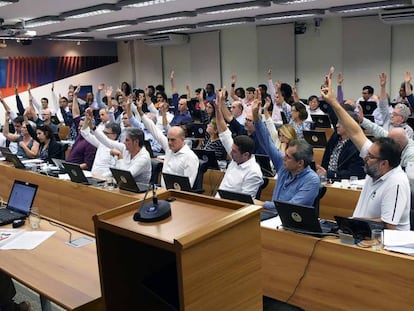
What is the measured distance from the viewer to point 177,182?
411 cm

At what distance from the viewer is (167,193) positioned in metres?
2.02

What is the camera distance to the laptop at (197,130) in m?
7.46

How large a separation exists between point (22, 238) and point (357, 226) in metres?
1.99

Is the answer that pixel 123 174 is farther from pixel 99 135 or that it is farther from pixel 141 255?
pixel 141 255

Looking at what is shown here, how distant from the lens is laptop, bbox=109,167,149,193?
4.23 meters

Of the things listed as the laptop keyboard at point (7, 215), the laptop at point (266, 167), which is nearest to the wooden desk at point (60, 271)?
the laptop keyboard at point (7, 215)

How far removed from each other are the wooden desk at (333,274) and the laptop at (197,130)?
440 centimetres

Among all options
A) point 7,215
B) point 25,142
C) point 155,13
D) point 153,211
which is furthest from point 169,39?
point 153,211

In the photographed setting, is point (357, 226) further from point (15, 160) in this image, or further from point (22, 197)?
point (15, 160)

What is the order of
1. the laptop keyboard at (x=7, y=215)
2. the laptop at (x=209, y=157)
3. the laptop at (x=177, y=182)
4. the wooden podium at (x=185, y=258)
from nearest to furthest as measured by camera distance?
the wooden podium at (x=185, y=258), the laptop keyboard at (x=7, y=215), the laptop at (x=177, y=182), the laptop at (x=209, y=157)

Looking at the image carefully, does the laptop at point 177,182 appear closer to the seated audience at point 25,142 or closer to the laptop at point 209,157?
the laptop at point 209,157

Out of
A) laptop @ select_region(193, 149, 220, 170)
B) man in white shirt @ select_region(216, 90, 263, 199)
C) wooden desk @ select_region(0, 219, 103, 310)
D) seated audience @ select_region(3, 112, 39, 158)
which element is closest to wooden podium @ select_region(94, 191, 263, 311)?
wooden desk @ select_region(0, 219, 103, 310)

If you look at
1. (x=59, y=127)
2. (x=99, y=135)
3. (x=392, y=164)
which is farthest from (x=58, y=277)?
(x=59, y=127)

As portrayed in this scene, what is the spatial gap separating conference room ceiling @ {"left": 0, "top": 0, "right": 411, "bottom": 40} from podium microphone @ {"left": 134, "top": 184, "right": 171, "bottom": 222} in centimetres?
613
